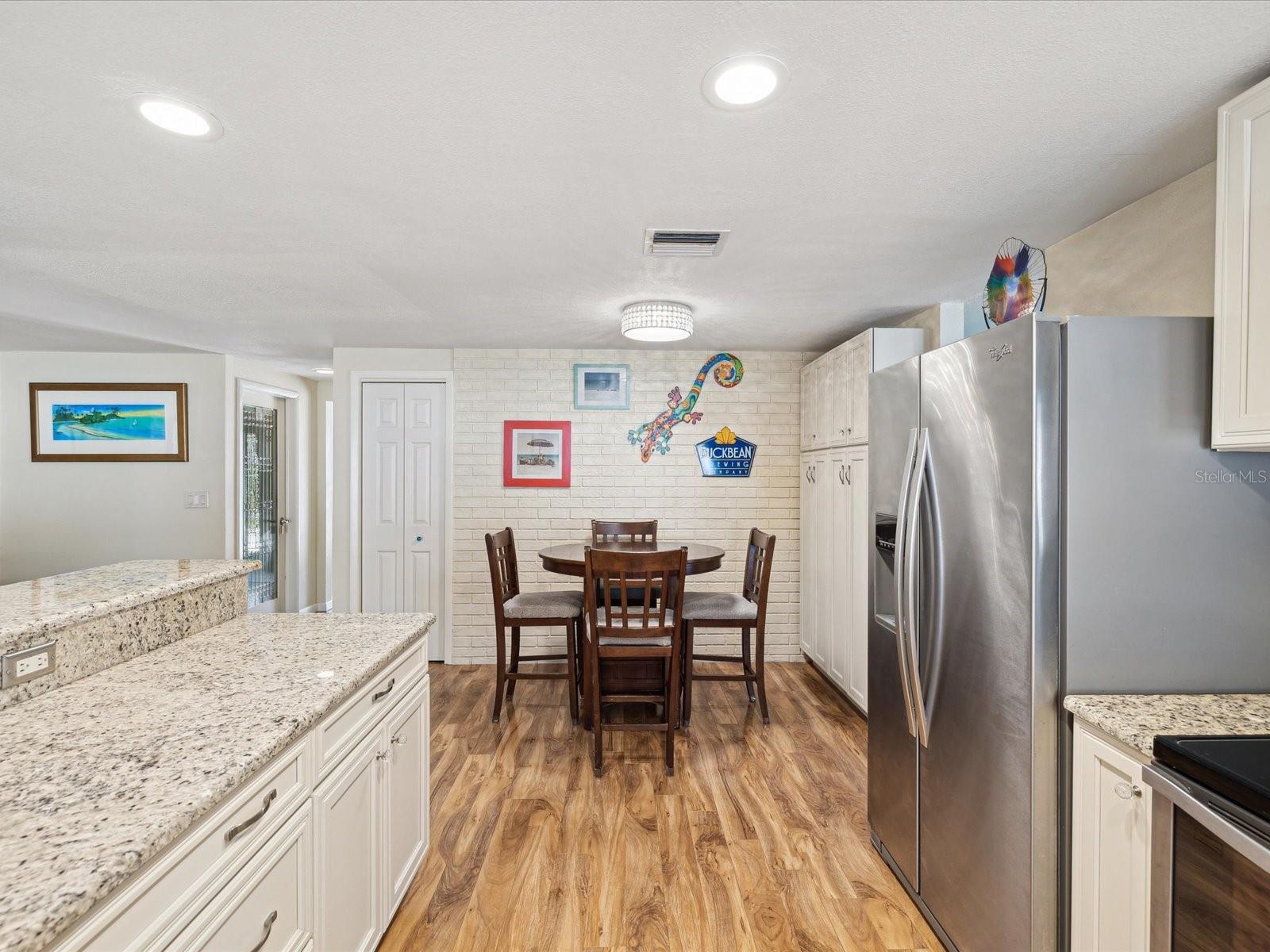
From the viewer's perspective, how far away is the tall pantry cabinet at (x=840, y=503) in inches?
131

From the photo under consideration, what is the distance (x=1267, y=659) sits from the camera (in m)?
1.39

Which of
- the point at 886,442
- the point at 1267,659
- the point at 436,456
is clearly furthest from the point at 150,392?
the point at 1267,659

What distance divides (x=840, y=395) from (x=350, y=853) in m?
3.23

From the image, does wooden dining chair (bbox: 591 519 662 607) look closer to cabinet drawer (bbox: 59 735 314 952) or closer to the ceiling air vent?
the ceiling air vent

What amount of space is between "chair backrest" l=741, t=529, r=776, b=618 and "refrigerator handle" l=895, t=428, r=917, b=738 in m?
1.41

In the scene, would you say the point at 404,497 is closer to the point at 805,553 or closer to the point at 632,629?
the point at 632,629

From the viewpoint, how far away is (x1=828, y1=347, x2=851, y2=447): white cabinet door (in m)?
3.57

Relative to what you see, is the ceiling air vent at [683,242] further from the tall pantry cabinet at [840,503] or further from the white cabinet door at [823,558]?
the white cabinet door at [823,558]

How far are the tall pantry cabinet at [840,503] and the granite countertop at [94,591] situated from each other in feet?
8.82

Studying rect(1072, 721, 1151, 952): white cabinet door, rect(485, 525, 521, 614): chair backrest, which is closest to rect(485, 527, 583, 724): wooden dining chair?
rect(485, 525, 521, 614): chair backrest

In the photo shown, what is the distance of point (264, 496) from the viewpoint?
212 inches

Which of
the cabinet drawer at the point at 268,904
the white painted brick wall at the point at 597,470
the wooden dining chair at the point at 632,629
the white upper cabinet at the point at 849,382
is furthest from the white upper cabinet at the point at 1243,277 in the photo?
the white painted brick wall at the point at 597,470

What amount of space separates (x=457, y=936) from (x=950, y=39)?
8.42 feet

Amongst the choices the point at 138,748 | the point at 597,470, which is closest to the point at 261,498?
the point at 597,470
